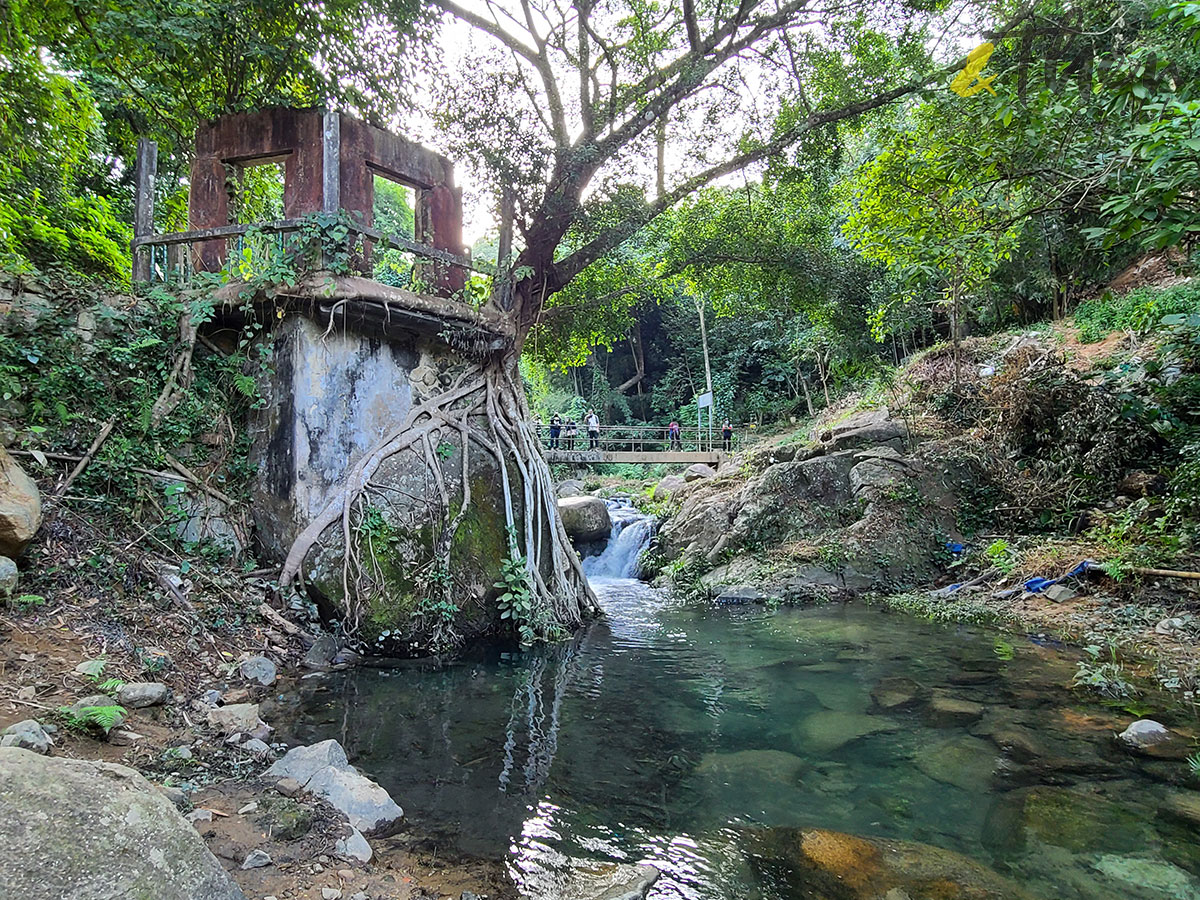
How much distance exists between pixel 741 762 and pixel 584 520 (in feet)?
34.3

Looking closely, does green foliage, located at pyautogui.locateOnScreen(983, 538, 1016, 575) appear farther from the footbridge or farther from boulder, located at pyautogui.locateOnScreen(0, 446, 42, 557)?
boulder, located at pyautogui.locateOnScreen(0, 446, 42, 557)

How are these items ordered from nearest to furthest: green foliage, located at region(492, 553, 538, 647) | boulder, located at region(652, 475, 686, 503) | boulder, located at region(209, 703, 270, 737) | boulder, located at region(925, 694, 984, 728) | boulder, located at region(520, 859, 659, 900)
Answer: boulder, located at region(520, 859, 659, 900)
boulder, located at region(209, 703, 270, 737)
boulder, located at region(925, 694, 984, 728)
green foliage, located at region(492, 553, 538, 647)
boulder, located at region(652, 475, 686, 503)

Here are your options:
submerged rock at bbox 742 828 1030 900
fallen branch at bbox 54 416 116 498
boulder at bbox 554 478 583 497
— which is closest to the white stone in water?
submerged rock at bbox 742 828 1030 900

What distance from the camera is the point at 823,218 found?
34.0 feet

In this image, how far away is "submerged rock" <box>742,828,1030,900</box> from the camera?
2686 millimetres

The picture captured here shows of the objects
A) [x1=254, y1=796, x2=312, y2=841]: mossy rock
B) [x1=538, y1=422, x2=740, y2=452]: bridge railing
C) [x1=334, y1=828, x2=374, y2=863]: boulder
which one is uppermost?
[x1=538, y1=422, x2=740, y2=452]: bridge railing

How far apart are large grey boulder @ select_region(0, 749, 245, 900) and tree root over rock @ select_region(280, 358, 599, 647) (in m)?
4.11

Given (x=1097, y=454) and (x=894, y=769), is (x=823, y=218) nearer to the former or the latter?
(x=1097, y=454)

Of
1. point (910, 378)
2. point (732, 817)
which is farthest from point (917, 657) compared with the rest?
point (910, 378)

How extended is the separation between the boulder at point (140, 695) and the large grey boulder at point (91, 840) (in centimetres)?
207

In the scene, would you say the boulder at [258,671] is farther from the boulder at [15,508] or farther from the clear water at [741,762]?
the boulder at [15,508]

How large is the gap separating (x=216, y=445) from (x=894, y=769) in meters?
6.56

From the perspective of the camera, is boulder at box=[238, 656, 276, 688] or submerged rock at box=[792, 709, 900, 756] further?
boulder at box=[238, 656, 276, 688]

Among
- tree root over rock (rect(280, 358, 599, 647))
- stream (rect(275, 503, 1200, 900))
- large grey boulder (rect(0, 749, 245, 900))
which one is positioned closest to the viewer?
large grey boulder (rect(0, 749, 245, 900))
